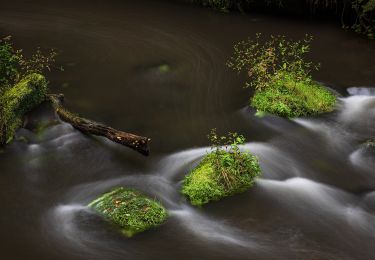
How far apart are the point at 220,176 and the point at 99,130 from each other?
182cm

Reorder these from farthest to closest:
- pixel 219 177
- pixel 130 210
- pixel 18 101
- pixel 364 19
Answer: pixel 364 19 < pixel 18 101 < pixel 219 177 < pixel 130 210

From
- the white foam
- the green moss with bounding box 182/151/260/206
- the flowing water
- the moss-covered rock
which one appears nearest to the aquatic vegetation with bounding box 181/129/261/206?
the green moss with bounding box 182/151/260/206

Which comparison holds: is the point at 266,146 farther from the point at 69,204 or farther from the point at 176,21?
the point at 176,21

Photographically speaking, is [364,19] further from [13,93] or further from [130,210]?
[130,210]

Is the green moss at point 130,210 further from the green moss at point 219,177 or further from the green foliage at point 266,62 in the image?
the green foliage at point 266,62

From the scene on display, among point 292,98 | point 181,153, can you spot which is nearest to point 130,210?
point 181,153

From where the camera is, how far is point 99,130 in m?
6.49

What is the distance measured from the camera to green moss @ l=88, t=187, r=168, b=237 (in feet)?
16.8

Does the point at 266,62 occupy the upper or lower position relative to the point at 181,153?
upper

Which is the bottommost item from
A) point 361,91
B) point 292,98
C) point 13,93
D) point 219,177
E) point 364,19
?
point 219,177

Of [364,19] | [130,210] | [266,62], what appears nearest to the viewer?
[130,210]

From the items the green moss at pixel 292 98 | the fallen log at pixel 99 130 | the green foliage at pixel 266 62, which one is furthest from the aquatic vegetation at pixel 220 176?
the green foliage at pixel 266 62

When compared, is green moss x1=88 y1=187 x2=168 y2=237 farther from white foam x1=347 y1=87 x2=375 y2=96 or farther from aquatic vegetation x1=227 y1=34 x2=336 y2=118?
white foam x1=347 y1=87 x2=375 y2=96

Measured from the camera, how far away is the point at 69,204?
218 inches
